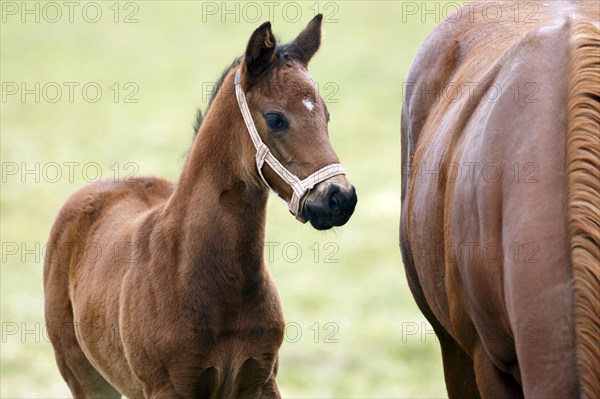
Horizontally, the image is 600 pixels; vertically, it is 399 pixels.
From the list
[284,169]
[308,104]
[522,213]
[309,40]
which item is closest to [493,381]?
[522,213]

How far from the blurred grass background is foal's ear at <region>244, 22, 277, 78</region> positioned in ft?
3.24

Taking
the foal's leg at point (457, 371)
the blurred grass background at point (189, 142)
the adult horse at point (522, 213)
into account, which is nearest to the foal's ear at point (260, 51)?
the adult horse at point (522, 213)

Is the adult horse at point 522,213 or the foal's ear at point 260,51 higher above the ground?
the foal's ear at point 260,51

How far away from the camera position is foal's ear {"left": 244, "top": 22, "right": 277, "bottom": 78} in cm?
443

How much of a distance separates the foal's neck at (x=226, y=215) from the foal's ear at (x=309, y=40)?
1.22 ft

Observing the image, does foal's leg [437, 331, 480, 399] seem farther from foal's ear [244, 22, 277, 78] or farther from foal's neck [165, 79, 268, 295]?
foal's ear [244, 22, 277, 78]

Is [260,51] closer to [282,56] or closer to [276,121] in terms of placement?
[282,56]

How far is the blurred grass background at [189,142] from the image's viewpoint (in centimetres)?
1127

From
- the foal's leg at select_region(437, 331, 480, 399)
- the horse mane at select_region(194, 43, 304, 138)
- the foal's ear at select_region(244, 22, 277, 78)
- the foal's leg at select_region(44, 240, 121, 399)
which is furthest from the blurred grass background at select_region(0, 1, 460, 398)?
the foal's leg at select_region(437, 331, 480, 399)

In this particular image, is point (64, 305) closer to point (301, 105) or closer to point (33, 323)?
point (301, 105)

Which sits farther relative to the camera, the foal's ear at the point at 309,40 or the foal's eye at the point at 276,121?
the foal's ear at the point at 309,40

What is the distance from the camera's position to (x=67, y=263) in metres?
5.88

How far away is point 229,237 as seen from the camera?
15.4ft

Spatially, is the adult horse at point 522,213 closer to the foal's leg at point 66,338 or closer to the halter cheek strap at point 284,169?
the halter cheek strap at point 284,169
